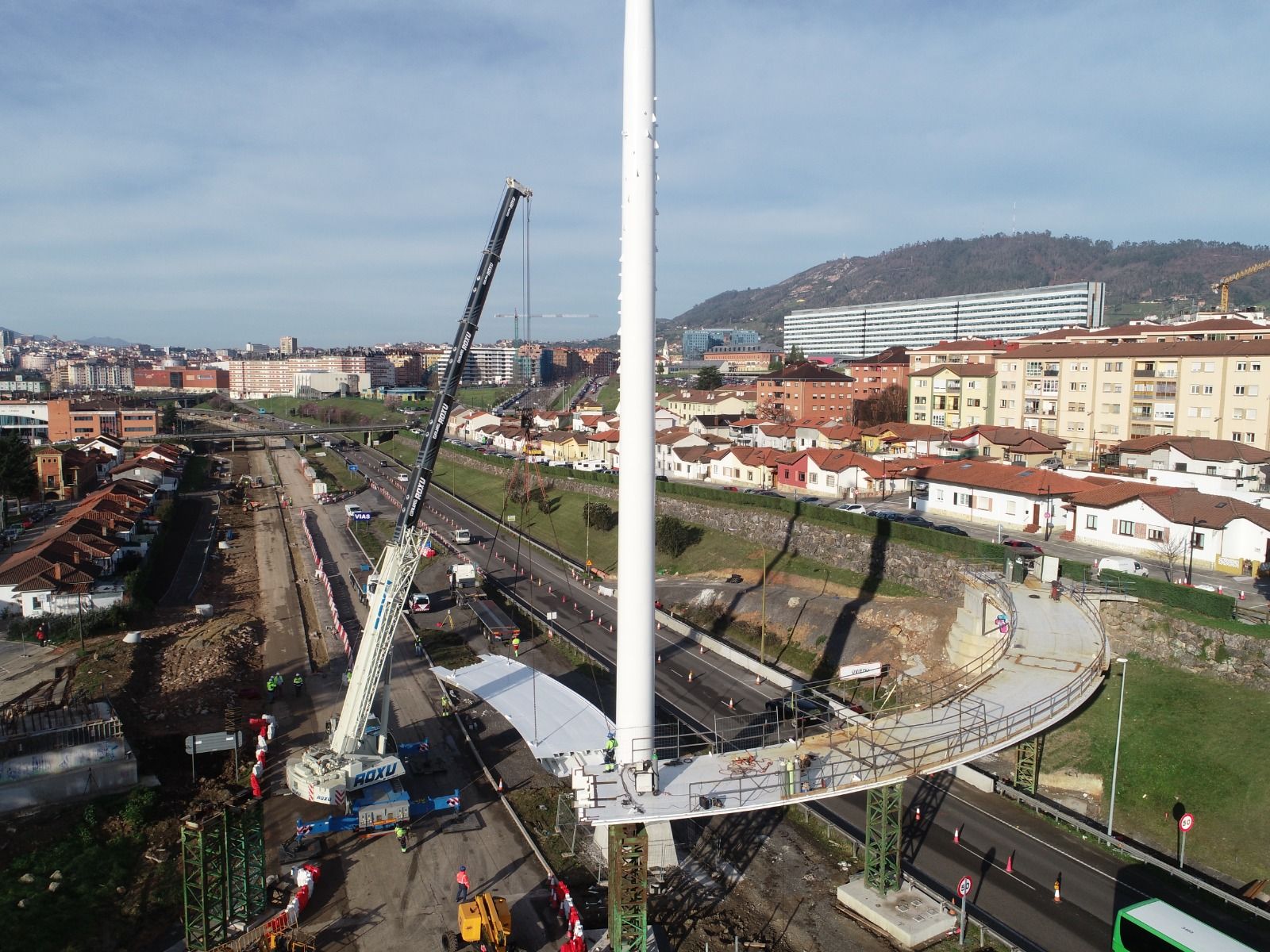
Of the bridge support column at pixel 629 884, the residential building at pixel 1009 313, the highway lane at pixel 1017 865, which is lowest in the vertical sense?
the highway lane at pixel 1017 865

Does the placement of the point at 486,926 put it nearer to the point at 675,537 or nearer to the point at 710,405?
the point at 675,537

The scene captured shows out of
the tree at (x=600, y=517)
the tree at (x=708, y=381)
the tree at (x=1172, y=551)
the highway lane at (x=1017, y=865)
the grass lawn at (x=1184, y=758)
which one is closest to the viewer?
the highway lane at (x=1017, y=865)

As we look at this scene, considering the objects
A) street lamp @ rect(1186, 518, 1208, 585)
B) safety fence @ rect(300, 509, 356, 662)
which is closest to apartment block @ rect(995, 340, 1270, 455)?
street lamp @ rect(1186, 518, 1208, 585)

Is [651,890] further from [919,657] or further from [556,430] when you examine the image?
[556,430]

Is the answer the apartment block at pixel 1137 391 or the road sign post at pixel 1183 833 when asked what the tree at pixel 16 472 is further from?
the apartment block at pixel 1137 391

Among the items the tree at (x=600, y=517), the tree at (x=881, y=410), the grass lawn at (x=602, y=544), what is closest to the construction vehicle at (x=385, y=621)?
the grass lawn at (x=602, y=544)

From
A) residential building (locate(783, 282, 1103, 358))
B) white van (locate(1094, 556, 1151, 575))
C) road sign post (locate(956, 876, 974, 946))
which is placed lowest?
road sign post (locate(956, 876, 974, 946))

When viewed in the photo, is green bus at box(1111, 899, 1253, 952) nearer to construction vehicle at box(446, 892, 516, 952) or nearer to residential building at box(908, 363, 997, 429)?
construction vehicle at box(446, 892, 516, 952)
